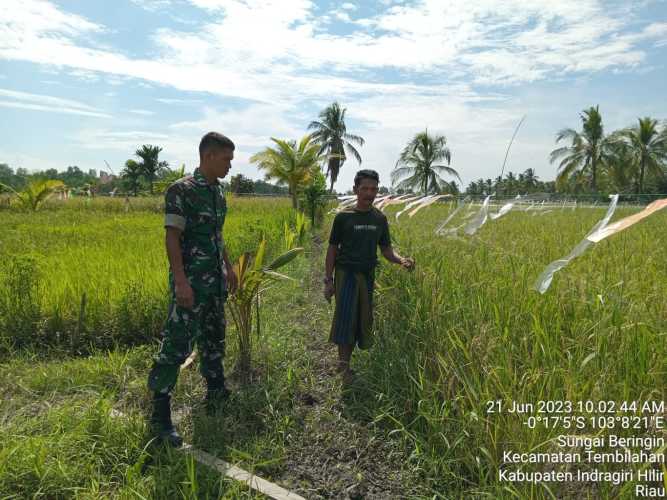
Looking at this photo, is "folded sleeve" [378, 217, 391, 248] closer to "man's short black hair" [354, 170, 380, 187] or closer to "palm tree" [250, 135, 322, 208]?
"man's short black hair" [354, 170, 380, 187]

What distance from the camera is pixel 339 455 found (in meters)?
2.16

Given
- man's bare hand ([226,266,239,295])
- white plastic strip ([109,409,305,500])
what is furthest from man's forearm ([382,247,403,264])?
white plastic strip ([109,409,305,500])

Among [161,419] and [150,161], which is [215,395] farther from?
[150,161]

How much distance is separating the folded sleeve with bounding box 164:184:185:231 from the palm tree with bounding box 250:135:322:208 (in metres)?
19.9

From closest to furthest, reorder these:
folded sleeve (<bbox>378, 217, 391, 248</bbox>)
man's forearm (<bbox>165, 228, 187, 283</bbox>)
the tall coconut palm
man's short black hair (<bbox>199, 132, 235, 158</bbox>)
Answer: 1. man's forearm (<bbox>165, 228, 187, 283</bbox>)
2. man's short black hair (<bbox>199, 132, 235, 158</bbox>)
3. folded sleeve (<bbox>378, 217, 391, 248</bbox>)
4. the tall coconut palm

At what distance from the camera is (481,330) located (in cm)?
206

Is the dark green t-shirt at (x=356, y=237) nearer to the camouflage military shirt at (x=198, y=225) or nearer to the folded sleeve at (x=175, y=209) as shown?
the camouflage military shirt at (x=198, y=225)

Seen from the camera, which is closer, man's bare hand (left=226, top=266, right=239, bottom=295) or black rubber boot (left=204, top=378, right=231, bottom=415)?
black rubber boot (left=204, top=378, right=231, bottom=415)

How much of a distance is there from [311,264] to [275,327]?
4.00 meters

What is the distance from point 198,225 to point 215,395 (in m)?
1.11

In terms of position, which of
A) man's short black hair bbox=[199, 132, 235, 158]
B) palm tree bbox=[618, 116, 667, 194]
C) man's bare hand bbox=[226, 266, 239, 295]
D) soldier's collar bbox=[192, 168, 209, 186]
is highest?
palm tree bbox=[618, 116, 667, 194]

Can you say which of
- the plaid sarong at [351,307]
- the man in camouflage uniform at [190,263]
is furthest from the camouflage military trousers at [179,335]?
the plaid sarong at [351,307]

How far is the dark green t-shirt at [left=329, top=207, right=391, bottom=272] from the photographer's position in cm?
286

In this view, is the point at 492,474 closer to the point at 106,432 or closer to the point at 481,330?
the point at 481,330
